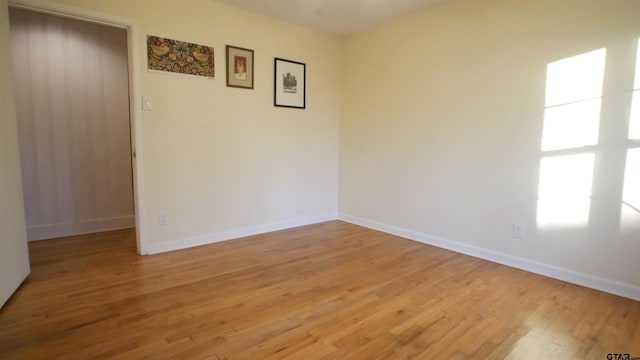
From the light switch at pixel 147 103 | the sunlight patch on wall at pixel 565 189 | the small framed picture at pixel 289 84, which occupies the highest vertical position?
the small framed picture at pixel 289 84

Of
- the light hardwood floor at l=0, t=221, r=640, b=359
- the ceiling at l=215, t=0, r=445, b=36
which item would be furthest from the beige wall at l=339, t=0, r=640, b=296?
the light hardwood floor at l=0, t=221, r=640, b=359

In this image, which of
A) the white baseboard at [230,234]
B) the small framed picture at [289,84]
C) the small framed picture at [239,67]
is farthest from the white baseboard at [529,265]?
the small framed picture at [239,67]

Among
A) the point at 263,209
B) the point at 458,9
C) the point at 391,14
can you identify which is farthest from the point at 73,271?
the point at 458,9

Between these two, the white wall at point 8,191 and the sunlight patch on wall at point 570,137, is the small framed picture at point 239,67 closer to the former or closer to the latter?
the white wall at point 8,191

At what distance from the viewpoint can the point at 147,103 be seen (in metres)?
2.97

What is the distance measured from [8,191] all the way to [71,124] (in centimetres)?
175

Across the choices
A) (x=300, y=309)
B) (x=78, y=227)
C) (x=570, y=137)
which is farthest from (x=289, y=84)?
(x=78, y=227)

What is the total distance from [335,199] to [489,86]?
2.42m

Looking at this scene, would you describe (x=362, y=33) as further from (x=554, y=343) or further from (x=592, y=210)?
(x=554, y=343)

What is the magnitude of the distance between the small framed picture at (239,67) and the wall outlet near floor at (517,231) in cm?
297

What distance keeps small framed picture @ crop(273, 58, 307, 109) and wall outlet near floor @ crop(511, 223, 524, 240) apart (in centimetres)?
266

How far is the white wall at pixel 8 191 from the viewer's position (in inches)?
82.7

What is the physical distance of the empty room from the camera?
76.2 inches

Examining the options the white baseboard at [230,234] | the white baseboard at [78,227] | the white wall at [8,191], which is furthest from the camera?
the white baseboard at [78,227]
